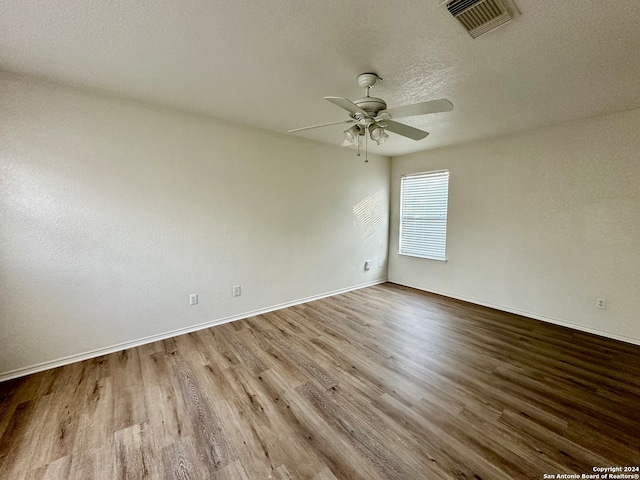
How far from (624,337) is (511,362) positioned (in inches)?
63.5

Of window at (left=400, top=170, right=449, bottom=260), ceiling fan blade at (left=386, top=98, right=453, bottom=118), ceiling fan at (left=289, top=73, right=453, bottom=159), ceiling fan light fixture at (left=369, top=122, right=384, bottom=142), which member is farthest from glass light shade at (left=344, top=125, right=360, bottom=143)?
window at (left=400, top=170, right=449, bottom=260)

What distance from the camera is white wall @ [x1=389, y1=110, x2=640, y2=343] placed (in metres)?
2.79

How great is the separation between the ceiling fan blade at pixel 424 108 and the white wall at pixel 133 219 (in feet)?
6.77

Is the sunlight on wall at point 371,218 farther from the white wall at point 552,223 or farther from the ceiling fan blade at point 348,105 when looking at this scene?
the ceiling fan blade at point 348,105

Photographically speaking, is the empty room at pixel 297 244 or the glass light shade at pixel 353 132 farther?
the glass light shade at pixel 353 132

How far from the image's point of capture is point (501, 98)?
2463 millimetres

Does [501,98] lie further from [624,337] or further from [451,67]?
[624,337]

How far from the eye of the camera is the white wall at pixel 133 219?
2176 mm

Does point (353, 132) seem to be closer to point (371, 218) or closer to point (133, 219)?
point (133, 219)

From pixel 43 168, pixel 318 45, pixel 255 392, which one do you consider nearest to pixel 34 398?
pixel 255 392

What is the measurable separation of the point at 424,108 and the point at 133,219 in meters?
2.87

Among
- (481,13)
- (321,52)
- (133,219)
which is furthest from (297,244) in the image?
(481,13)

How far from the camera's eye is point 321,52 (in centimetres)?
180

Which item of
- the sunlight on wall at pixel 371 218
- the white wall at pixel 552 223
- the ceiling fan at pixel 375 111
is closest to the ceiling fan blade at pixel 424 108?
the ceiling fan at pixel 375 111
